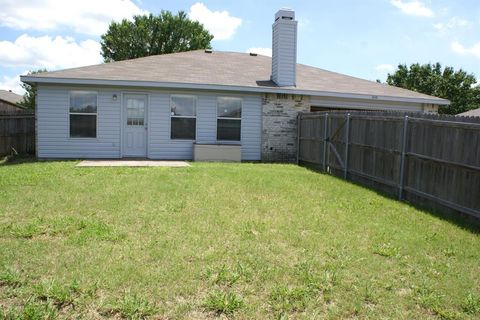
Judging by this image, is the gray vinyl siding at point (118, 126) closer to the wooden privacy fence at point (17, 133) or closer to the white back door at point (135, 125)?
the white back door at point (135, 125)

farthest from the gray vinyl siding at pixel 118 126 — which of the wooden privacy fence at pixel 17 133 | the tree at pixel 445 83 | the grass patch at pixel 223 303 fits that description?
the tree at pixel 445 83

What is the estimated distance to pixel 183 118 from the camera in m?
15.7

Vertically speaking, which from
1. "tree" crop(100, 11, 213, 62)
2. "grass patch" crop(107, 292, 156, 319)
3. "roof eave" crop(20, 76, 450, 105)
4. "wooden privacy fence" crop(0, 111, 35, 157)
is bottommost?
"grass patch" crop(107, 292, 156, 319)

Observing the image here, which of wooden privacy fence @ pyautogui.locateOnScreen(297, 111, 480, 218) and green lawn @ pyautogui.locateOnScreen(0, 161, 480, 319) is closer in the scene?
green lawn @ pyautogui.locateOnScreen(0, 161, 480, 319)

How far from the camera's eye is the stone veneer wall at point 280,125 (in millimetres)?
16344

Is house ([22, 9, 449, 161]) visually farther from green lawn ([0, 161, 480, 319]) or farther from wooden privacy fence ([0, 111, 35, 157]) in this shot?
green lawn ([0, 161, 480, 319])

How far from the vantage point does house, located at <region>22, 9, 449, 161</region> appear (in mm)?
14766

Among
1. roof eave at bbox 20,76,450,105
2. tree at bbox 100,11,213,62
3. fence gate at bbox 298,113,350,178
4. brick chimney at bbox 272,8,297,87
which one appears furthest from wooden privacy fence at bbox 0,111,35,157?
tree at bbox 100,11,213,62

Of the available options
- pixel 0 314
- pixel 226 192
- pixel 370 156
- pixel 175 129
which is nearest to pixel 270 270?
pixel 0 314

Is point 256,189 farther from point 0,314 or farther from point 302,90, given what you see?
point 302,90

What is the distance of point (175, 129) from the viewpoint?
51.4 feet

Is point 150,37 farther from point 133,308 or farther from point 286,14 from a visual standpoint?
point 133,308

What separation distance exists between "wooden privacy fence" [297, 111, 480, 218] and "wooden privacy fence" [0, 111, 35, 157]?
423 inches

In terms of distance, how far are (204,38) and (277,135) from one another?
32.3 meters
